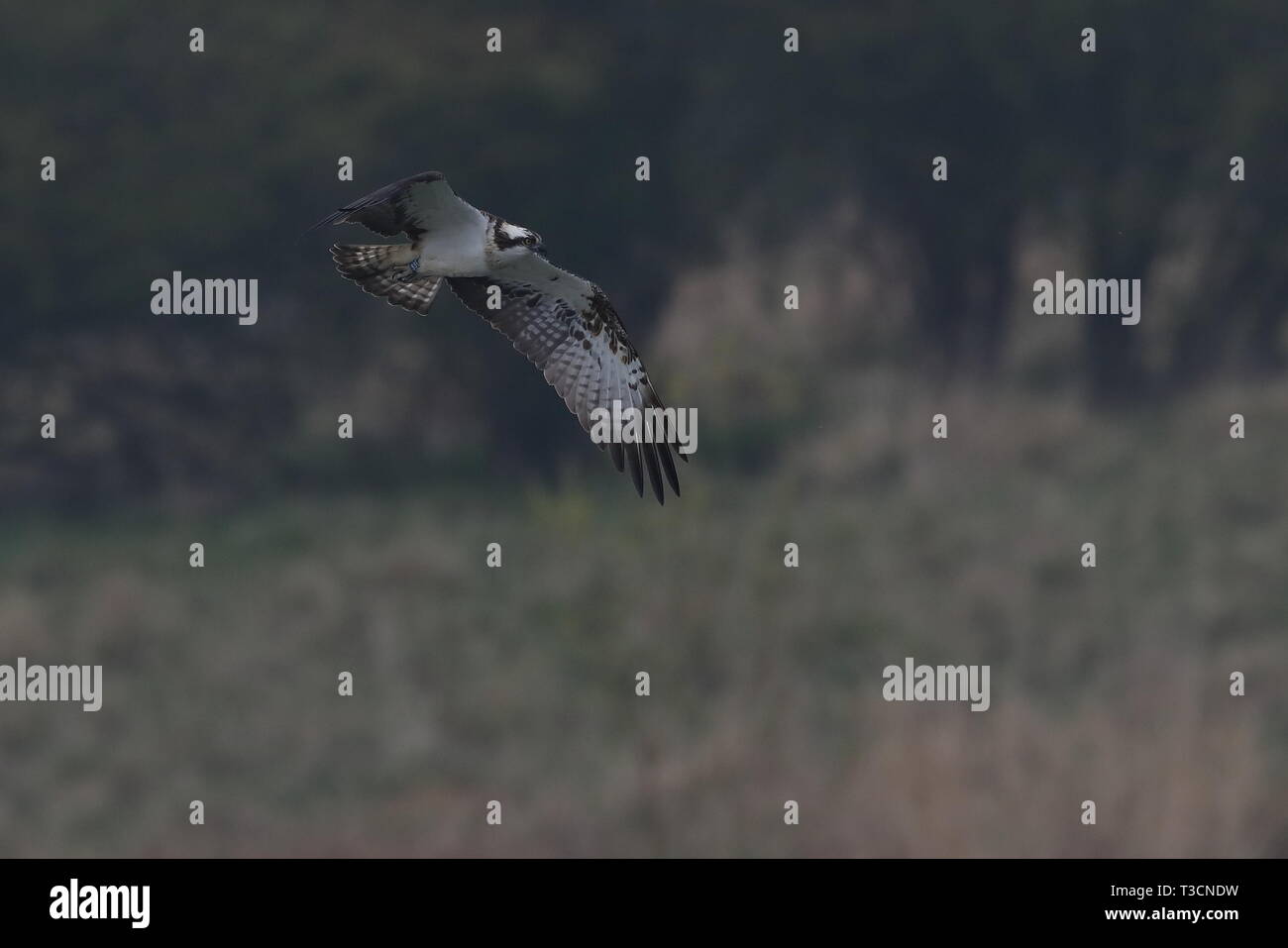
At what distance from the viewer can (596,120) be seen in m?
26.1

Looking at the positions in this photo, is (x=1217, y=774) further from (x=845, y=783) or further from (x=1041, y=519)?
(x=1041, y=519)

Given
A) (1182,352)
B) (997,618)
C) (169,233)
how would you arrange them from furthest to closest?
(1182,352), (169,233), (997,618)

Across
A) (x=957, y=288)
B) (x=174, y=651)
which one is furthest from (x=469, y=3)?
(x=174, y=651)

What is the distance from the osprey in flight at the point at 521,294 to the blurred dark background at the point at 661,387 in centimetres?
825

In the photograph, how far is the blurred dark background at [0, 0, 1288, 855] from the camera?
19.1 metres

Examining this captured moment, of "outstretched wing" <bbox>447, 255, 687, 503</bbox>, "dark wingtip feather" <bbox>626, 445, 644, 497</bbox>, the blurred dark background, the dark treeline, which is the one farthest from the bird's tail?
the dark treeline

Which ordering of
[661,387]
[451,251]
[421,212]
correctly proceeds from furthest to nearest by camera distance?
[661,387] → [451,251] → [421,212]

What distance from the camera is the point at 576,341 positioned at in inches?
374

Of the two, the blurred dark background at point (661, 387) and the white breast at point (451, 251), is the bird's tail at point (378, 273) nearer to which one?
the white breast at point (451, 251)

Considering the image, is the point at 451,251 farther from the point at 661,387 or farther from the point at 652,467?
the point at 661,387

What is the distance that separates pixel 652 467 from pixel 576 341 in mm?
660

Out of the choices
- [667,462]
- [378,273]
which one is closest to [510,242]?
[378,273]

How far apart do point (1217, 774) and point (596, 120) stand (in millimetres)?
12627

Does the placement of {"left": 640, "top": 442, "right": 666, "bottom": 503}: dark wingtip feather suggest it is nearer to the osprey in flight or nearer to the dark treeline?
the osprey in flight
